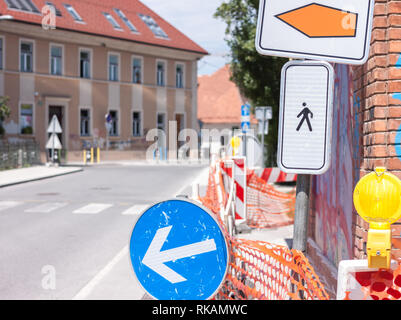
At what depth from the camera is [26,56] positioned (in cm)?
3562

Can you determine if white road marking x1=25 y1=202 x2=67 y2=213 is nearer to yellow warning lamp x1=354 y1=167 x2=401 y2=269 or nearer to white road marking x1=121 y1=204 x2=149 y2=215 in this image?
white road marking x1=121 y1=204 x2=149 y2=215

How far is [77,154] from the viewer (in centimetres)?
3891

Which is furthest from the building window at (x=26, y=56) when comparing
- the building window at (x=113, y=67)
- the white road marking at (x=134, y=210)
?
the white road marking at (x=134, y=210)

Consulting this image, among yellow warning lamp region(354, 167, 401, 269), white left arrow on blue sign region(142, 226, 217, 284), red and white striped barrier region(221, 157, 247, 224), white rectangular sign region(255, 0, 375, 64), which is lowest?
red and white striped barrier region(221, 157, 247, 224)

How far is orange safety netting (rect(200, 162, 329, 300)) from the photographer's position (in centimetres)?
342

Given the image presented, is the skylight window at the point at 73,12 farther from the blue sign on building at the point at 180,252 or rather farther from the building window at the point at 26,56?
the blue sign on building at the point at 180,252

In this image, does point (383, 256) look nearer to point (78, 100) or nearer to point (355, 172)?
point (355, 172)

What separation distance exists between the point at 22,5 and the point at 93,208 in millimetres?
24453

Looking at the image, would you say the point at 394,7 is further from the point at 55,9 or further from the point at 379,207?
the point at 55,9

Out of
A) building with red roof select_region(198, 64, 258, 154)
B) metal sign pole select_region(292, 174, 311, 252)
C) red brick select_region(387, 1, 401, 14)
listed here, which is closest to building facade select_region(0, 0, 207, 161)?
building with red roof select_region(198, 64, 258, 154)

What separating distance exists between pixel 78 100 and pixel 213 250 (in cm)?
3670

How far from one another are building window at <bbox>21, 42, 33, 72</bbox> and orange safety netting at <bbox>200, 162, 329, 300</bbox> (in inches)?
1339

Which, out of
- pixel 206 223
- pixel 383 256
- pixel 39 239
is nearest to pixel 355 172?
pixel 206 223

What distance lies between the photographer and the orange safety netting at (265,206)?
11773 millimetres
